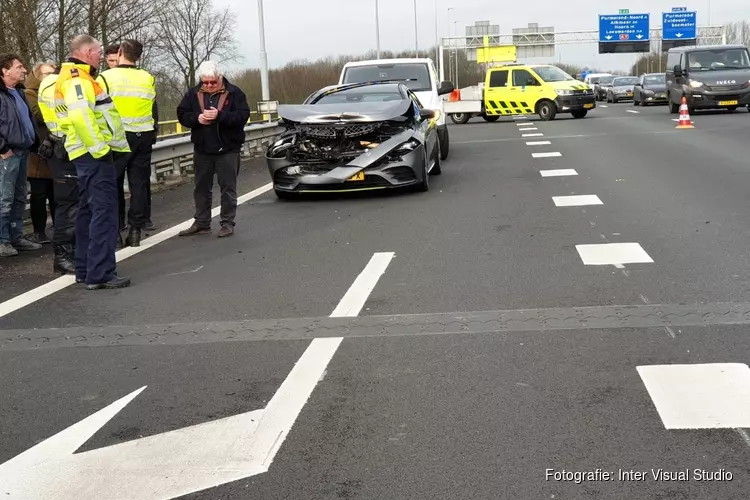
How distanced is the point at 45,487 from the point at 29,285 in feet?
14.3

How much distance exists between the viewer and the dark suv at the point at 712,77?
29266 mm

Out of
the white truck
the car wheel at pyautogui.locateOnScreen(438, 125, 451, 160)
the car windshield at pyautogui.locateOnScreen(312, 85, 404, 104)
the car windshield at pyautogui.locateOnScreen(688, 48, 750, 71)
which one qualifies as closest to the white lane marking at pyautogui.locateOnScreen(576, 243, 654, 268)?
the car windshield at pyautogui.locateOnScreen(312, 85, 404, 104)

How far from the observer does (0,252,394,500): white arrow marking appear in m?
3.48

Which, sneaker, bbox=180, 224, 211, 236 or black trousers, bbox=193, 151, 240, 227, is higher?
black trousers, bbox=193, 151, 240, 227

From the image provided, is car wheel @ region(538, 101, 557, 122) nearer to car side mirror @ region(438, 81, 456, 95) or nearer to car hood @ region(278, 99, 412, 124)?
car side mirror @ region(438, 81, 456, 95)

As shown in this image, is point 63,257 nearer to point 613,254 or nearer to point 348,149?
point 613,254

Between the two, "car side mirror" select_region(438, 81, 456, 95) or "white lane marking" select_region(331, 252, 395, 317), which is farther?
"car side mirror" select_region(438, 81, 456, 95)

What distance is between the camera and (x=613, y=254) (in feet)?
25.1

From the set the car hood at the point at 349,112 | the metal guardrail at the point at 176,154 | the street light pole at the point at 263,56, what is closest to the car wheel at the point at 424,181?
the car hood at the point at 349,112

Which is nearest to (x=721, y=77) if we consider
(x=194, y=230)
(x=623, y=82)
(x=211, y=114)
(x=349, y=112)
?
(x=349, y=112)

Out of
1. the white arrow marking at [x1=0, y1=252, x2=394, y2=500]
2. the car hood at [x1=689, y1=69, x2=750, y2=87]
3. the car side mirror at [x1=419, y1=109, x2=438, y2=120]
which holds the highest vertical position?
the car side mirror at [x1=419, y1=109, x2=438, y2=120]

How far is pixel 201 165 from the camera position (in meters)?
10.0

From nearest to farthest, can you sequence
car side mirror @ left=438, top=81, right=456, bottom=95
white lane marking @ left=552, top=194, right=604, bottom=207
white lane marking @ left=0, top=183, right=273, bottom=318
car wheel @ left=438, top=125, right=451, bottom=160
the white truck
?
1. white lane marking @ left=0, top=183, right=273, bottom=318
2. white lane marking @ left=552, top=194, right=604, bottom=207
3. car side mirror @ left=438, top=81, right=456, bottom=95
4. the white truck
5. car wheel @ left=438, top=125, right=451, bottom=160

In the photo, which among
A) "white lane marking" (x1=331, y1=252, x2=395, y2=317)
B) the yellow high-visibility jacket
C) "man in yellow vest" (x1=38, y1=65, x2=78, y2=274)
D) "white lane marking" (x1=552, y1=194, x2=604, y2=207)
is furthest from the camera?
"white lane marking" (x1=552, y1=194, x2=604, y2=207)
